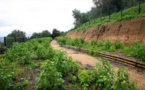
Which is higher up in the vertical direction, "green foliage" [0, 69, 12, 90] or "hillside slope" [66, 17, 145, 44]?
"hillside slope" [66, 17, 145, 44]

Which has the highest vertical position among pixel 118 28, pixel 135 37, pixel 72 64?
pixel 118 28

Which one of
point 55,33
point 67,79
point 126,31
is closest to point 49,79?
point 67,79

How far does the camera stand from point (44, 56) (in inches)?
391

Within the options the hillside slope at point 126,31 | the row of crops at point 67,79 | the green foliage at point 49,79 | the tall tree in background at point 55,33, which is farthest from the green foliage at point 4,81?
the tall tree in background at point 55,33

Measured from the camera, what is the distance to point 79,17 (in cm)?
6234

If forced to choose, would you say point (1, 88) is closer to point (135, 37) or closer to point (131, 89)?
point (131, 89)

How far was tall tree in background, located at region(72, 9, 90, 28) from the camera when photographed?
5891cm

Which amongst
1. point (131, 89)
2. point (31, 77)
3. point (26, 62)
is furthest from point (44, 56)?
point (131, 89)

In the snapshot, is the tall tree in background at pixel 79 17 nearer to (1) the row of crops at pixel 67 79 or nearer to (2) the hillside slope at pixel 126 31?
(2) the hillside slope at pixel 126 31

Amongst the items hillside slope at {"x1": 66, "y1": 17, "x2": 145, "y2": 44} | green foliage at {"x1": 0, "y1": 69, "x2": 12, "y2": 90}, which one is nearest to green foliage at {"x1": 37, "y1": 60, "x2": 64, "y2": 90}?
green foliage at {"x1": 0, "y1": 69, "x2": 12, "y2": 90}

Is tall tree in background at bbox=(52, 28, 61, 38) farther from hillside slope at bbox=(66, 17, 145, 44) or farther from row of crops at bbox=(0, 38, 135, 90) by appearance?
row of crops at bbox=(0, 38, 135, 90)

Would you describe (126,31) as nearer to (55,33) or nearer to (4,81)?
(4,81)

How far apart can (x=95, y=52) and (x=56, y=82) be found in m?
7.27

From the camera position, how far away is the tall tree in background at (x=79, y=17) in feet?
193
